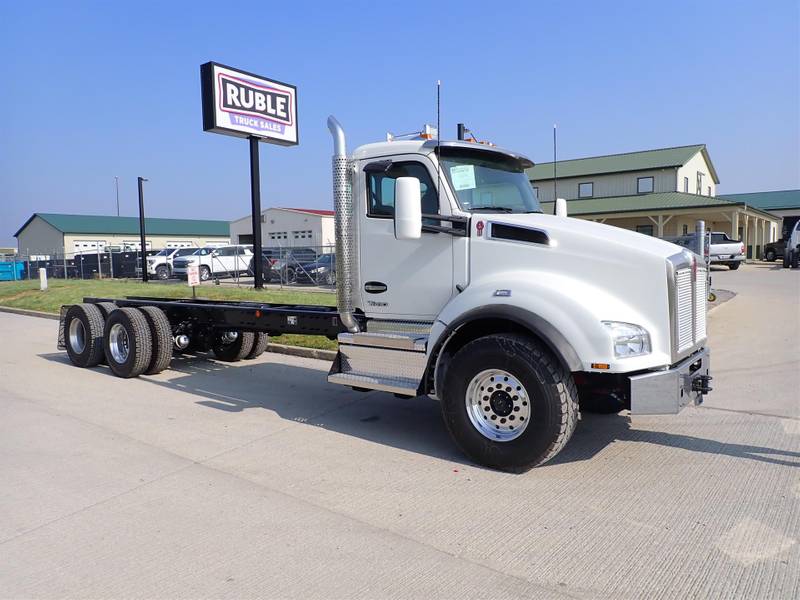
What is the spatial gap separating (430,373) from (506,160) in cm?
214

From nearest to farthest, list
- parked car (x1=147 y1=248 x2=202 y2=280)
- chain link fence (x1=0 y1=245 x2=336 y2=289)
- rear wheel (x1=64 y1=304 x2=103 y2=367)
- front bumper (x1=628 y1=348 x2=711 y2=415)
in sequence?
front bumper (x1=628 y1=348 x2=711 y2=415) → rear wheel (x1=64 y1=304 x2=103 y2=367) → chain link fence (x1=0 y1=245 x2=336 y2=289) → parked car (x1=147 y1=248 x2=202 y2=280)

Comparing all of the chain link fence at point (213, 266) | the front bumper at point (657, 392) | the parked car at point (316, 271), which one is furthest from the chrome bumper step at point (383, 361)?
the parked car at point (316, 271)

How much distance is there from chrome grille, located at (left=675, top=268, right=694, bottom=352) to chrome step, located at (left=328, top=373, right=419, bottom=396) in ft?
6.97

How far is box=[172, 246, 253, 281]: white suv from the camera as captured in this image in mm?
29142

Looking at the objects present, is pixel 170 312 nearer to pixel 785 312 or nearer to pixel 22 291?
pixel 785 312

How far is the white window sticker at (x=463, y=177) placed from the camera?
5.21m

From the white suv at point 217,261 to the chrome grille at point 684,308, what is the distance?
85.0 feet

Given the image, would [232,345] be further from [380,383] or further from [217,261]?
[217,261]

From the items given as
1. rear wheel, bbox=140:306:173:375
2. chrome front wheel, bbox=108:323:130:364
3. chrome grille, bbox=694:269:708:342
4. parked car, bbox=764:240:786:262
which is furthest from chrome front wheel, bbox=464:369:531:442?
parked car, bbox=764:240:786:262

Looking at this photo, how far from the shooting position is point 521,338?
4598 mm

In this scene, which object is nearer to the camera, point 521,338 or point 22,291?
point 521,338

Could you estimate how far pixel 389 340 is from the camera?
210 inches

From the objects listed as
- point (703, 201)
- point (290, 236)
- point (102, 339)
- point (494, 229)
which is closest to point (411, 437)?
point (494, 229)

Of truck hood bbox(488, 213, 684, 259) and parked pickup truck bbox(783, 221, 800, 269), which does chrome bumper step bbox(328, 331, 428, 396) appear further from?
parked pickup truck bbox(783, 221, 800, 269)
